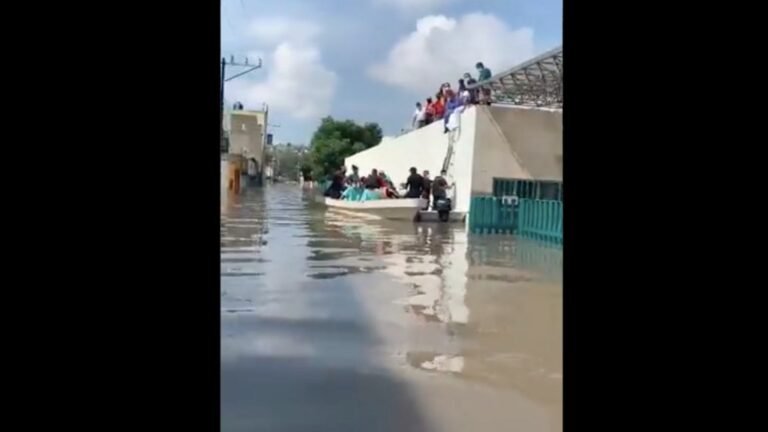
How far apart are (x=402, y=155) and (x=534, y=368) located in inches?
698

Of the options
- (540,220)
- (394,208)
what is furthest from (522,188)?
(540,220)

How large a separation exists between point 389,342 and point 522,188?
11.0m

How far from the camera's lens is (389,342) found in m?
4.52

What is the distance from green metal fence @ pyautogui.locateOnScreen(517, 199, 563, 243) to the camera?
36.1 ft

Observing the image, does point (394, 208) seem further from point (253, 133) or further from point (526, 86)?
point (253, 133)

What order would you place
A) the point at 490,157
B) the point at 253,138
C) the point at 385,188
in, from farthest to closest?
→ the point at 253,138 < the point at 385,188 < the point at 490,157

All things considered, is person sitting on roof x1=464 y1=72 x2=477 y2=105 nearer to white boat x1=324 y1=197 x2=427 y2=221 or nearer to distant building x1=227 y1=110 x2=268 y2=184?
white boat x1=324 y1=197 x2=427 y2=221

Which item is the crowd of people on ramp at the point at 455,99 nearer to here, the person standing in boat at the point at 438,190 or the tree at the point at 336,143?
the person standing in boat at the point at 438,190
